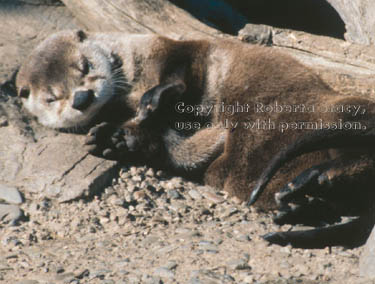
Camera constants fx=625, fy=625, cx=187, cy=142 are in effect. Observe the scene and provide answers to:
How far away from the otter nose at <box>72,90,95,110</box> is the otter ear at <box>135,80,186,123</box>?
1.00 ft

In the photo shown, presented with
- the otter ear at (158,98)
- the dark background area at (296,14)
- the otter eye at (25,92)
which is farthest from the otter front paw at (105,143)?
the dark background area at (296,14)

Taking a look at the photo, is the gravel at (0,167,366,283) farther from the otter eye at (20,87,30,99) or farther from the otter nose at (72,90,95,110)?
the otter eye at (20,87,30,99)

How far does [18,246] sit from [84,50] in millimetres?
1481

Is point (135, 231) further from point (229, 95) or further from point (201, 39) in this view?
point (201, 39)

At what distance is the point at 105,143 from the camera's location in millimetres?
3439

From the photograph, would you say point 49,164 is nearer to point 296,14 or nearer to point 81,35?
point 81,35

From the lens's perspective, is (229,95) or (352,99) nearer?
(352,99)

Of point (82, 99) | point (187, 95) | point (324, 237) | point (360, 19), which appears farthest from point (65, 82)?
point (360, 19)

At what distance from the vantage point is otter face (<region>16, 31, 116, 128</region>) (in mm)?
3666

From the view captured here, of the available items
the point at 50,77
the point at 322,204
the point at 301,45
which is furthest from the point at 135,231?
the point at 301,45

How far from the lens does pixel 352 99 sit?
10.5 feet

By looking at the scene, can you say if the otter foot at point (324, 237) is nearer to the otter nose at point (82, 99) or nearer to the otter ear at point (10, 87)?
the otter nose at point (82, 99)

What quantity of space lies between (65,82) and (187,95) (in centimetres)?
73

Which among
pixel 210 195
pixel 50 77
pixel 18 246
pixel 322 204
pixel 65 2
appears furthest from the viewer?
pixel 65 2
